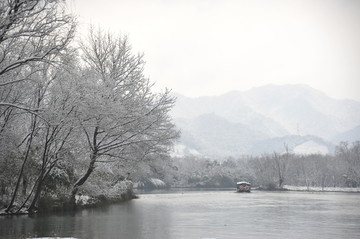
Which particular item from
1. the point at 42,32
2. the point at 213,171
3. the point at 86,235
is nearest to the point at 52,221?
the point at 86,235

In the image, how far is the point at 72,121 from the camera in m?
25.0

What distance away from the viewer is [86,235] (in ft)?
59.6

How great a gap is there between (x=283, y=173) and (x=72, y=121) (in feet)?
346

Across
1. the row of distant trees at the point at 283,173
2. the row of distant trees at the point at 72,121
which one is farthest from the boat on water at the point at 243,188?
the row of distant trees at the point at 72,121

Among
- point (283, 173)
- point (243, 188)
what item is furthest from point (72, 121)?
point (283, 173)

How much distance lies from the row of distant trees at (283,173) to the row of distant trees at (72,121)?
71826 millimetres

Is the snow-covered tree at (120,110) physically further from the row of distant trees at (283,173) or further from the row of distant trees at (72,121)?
the row of distant trees at (283,173)

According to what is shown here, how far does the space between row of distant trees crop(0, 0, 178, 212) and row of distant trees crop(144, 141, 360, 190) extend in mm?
71826

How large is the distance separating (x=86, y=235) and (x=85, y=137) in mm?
14747

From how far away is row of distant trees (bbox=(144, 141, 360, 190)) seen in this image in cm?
11438

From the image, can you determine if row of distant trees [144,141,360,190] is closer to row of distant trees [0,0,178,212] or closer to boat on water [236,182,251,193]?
boat on water [236,182,251,193]

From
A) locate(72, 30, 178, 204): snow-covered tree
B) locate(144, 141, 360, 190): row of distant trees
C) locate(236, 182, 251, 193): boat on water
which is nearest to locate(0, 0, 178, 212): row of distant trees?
locate(72, 30, 178, 204): snow-covered tree

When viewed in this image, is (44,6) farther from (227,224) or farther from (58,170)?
(58,170)

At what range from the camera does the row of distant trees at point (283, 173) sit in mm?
114375
